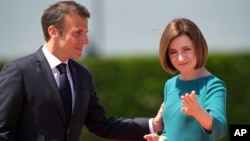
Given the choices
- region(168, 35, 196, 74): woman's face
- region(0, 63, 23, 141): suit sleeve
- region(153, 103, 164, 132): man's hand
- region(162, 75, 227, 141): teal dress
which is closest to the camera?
region(162, 75, 227, 141): teal dress

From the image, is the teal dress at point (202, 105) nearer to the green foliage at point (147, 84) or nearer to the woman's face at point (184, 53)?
the woman's face at point (184, 53)

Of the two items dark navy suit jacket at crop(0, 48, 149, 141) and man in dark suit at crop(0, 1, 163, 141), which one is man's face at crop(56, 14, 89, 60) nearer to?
man in dark suit at crop(0, 1, 163, 141)

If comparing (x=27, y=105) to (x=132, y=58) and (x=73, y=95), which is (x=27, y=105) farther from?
(x=132, y=58)

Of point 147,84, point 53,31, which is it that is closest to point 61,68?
point 53,31

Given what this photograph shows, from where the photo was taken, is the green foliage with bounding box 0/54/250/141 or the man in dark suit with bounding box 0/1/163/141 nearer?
the man in dark suit with bounding box 0/1/163/141

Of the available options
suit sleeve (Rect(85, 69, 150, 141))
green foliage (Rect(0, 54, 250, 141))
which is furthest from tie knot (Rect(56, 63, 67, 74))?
green foliage (Rect(0, 54, 250, 141))

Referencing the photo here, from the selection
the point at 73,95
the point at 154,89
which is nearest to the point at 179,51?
the point at 73,95

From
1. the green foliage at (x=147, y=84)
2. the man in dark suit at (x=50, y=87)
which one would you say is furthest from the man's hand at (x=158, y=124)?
the green foliage at (x=147, y=84)

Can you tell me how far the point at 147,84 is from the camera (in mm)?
11016

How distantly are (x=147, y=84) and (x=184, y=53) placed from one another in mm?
6737

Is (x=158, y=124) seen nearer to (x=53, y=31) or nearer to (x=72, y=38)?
(x=72, y=38)

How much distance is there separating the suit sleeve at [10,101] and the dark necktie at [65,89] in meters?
0.27

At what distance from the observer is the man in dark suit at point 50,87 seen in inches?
191

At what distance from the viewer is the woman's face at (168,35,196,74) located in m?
4.27
